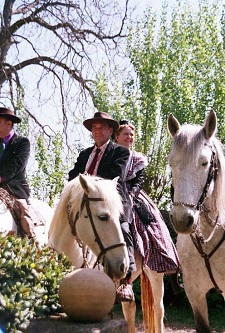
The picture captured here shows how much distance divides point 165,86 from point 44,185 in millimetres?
4486

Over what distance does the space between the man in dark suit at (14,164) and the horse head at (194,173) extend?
192cm

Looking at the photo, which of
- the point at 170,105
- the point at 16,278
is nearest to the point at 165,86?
the point at 170,105

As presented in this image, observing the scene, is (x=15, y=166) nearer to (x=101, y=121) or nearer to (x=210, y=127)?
(x=101, y=121)

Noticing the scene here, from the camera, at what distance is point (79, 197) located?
489 centimetres

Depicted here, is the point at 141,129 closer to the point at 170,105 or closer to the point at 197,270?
the point at 170,105

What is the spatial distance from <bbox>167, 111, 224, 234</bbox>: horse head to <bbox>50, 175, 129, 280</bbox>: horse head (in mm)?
608

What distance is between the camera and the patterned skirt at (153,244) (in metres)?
6.45

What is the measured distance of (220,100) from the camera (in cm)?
1491

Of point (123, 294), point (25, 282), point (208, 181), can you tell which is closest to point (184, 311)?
point (123, 294)

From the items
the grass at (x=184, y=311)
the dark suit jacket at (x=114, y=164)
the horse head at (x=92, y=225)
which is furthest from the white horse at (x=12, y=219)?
the grass at (x=184, y=311)

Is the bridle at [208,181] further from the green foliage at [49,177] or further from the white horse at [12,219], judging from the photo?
the green foliage at [49,177]

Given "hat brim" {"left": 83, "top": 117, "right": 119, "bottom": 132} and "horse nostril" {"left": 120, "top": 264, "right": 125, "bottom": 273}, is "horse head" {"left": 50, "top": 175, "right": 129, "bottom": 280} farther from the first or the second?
"hat brim" {"left": 83, "top": 117, "right": 119, "bottom": 132}

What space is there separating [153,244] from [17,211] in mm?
1778

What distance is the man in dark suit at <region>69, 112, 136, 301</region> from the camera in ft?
18.7
